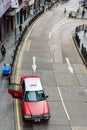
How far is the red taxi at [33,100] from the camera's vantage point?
19453 millimetres

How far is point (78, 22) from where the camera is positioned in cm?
5775

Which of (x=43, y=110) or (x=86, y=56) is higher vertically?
(x=43, y=110)

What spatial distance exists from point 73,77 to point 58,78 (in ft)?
4.77

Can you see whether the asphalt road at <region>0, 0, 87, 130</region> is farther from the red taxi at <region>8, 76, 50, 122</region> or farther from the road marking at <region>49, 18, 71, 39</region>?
the red taxi at <region>8, 76, 50, 122</region>

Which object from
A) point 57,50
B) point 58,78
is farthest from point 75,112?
point 57,50

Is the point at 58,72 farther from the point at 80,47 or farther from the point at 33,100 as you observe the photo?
the point at 80,47

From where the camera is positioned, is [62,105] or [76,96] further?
[76,96]

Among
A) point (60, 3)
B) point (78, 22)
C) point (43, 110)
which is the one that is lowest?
point (60, 3)

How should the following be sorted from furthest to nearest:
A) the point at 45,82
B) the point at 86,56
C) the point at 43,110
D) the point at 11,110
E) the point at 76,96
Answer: the point at 86,56, the point at 45,82, the point at 76,96, the point at 11,110, the point at 43,110

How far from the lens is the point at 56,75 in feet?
93.9

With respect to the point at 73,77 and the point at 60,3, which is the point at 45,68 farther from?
the point at 60,3

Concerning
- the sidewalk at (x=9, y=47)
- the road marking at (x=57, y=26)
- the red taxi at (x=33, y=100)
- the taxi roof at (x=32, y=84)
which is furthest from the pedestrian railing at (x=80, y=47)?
the red taxi at (x=33, y=100)

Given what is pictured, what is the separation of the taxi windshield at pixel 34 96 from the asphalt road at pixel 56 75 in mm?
1277

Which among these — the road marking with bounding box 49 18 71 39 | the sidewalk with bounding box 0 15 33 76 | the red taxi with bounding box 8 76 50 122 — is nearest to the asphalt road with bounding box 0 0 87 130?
the road marking with bounding box 49 18 71 39
